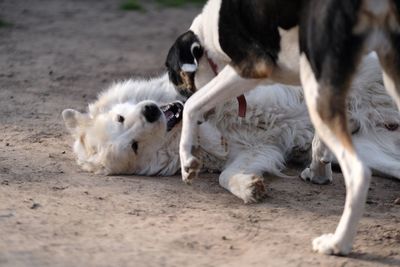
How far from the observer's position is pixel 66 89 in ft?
25.6

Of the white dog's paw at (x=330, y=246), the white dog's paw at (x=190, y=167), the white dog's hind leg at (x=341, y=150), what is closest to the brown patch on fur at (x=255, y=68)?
the white dog's hind leg at (x=341, y=150)

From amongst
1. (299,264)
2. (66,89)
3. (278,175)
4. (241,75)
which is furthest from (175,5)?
(299,264)

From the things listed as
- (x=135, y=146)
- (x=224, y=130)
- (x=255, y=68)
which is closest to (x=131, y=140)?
(x=135, y=146)

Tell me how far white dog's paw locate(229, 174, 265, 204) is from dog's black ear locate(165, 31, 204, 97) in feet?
2.35

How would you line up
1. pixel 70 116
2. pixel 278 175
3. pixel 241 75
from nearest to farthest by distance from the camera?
pixel 241 75 → pixel 278 175 → pixel 70 116

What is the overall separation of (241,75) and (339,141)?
0.85 metres

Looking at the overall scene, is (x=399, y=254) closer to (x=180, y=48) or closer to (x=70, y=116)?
(x=180, y=48)

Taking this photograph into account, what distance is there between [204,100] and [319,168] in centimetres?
118

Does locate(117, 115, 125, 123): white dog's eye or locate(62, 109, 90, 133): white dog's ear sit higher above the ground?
locate(117, 115, 125, 123): white dog's eye

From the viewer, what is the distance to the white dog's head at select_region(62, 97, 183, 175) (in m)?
5.76

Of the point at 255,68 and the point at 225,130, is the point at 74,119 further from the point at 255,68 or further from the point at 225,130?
the point at 255,68

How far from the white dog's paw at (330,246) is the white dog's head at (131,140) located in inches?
74.3

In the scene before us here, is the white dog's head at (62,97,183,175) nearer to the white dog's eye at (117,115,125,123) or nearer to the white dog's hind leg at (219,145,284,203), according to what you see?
the white dog's eye at (117,115,125,123)

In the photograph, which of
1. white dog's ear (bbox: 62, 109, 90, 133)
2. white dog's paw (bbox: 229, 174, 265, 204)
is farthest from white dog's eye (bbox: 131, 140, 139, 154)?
white dog's paw (bbox: 229, 174, 265, 204)
